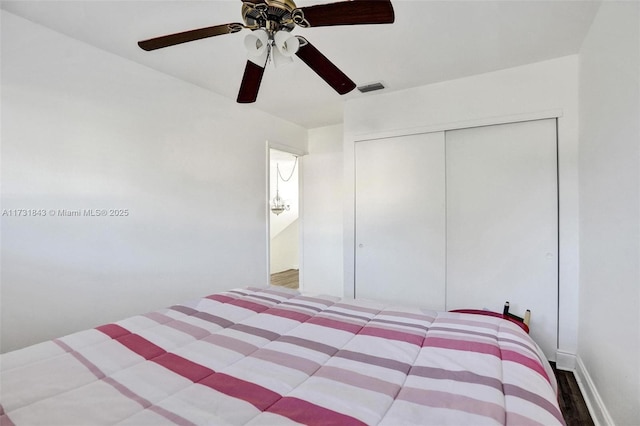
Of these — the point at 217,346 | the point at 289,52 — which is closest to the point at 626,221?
the point at 289,52

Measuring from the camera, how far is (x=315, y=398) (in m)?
0.89

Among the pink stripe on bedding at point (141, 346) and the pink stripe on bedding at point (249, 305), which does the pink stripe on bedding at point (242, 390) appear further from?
the pink stripe on bedding at point (249, 305)

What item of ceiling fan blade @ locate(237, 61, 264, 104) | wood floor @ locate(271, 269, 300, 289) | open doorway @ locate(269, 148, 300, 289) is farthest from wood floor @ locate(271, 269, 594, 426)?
open doorway @ locate(269, 148, 300, 289)

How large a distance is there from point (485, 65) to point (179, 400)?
2.94 metres

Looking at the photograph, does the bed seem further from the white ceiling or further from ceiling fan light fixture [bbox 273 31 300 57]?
the white ceiling

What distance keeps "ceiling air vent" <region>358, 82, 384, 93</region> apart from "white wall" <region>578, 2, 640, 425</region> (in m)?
1.48

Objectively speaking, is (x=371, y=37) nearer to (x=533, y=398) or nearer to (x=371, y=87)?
(x=371, y=87)

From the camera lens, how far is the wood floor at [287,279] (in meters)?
4.97

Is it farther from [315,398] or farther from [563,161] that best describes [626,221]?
[315,398]

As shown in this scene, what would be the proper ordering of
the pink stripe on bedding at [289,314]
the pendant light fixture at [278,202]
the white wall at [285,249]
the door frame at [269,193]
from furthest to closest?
the white wall at [285,249] < the pendant light fixture at [278,202] < the door frame at [269,193] < the pink stripe on bedding at [289,314]

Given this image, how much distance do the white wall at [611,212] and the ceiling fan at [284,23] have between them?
1.16 m

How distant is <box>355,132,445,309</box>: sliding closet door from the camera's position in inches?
112

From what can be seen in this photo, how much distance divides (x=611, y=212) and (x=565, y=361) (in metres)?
1.39

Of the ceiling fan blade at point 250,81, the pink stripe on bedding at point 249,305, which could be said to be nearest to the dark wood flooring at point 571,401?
the pink stripe on bedding at point 249,305
